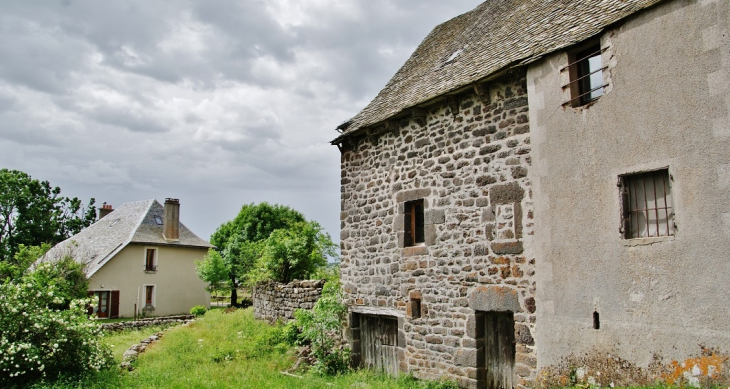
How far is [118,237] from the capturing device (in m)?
28.5

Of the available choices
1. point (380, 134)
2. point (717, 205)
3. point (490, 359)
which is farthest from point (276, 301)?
point (717, 205)

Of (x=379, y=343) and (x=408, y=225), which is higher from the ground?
(x=408, y=225)

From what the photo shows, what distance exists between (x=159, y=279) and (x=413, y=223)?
2307 cm

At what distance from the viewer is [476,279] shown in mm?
8062

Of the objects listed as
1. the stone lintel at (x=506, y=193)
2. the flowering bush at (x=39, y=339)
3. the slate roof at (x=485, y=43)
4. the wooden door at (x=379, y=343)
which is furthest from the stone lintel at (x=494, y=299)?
the flowering bush at (x=39, y=339)

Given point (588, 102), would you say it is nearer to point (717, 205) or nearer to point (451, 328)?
point (717, 205)

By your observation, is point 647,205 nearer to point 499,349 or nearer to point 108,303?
point 499,349

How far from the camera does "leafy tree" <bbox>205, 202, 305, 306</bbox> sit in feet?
95.5

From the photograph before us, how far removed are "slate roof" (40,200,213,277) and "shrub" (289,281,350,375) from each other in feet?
61.3

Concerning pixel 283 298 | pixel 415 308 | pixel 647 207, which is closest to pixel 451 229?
pixel 415 308

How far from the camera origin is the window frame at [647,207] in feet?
18.7

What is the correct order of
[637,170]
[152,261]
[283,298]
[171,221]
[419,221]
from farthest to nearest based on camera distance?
[171,221] < [152,261] < [283,298] < [419,221] < [637,170]

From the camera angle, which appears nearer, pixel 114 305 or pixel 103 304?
pixel 103 304

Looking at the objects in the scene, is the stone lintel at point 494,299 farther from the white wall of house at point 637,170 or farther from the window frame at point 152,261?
the window frame at point 152,261
